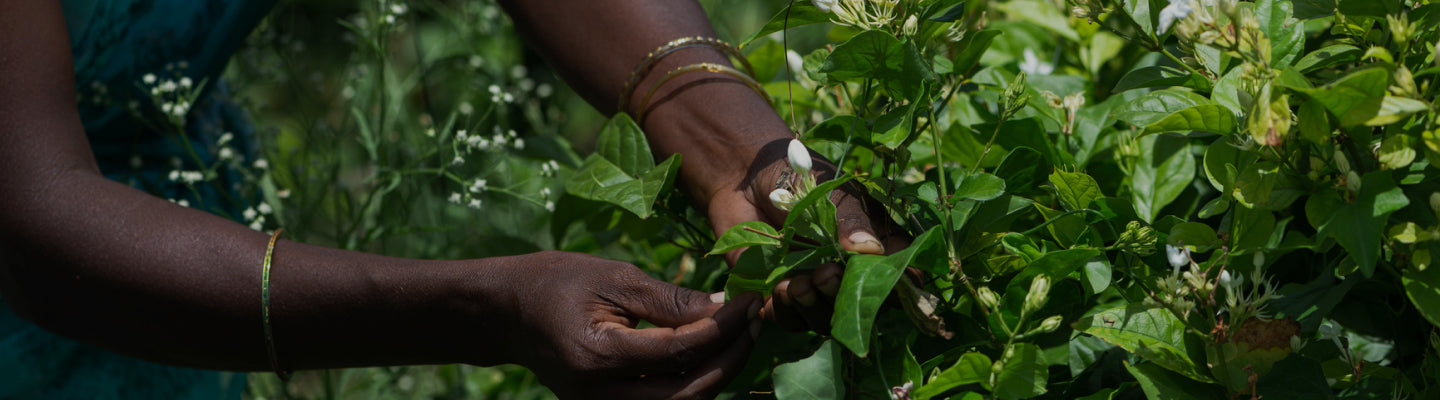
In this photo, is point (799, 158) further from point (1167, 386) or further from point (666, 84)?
point (666, 84)

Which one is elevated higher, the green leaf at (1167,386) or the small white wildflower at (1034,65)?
the green leaf at (1167,386)

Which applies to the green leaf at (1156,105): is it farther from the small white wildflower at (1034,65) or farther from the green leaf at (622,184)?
the small white wildflower at (1034,65)

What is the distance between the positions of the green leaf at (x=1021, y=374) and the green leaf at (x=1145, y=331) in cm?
6

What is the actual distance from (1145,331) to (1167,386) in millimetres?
44

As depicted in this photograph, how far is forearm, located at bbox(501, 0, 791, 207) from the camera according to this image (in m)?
1.07

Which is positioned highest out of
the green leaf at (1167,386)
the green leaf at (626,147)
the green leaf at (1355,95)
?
the green leaf at (1355,95)

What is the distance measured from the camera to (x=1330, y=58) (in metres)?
0.75

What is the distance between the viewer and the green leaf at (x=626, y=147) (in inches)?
42.4

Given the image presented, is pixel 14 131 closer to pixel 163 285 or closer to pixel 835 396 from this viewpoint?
pixel 163 285

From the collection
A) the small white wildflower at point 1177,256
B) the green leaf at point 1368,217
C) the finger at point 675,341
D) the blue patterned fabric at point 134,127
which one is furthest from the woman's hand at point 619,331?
the blue patterned fabric at point 134,127

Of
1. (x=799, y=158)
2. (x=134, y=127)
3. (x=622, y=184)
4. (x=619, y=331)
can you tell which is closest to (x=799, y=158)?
(x=799, y=158)

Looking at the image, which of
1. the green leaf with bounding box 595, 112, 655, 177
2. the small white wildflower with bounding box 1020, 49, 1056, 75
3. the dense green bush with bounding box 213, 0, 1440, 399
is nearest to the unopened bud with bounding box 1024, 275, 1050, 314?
the dense green bush with bounding box 213, 0, 1440, 399

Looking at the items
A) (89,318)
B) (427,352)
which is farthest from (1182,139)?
(89,318)

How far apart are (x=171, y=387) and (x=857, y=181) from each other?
1.06m
